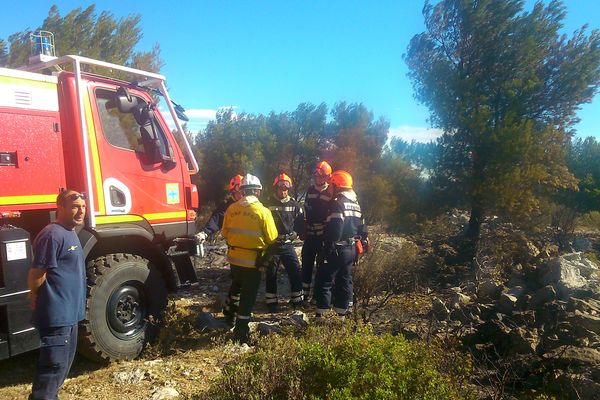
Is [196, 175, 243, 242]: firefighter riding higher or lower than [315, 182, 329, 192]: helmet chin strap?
lower

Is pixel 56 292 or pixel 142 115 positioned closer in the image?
pixel 56 292

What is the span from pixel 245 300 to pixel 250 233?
0.68 meters

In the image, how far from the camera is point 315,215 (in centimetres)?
646

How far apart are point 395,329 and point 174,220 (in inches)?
97.7

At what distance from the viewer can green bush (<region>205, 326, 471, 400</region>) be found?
106 inches

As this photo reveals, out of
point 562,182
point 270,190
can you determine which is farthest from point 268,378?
point 270,190

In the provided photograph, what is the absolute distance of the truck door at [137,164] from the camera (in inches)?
162

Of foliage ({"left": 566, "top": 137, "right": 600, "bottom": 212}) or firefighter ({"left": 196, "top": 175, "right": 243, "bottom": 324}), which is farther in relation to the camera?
foliage ({"left": 566, "top": 137, "right": 600, "bottom": 212})

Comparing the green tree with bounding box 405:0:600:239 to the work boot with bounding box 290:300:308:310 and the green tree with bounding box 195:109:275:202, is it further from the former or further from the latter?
the work boot with bounding box 290:300:308:310

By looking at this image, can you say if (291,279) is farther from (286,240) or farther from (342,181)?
(342,181)

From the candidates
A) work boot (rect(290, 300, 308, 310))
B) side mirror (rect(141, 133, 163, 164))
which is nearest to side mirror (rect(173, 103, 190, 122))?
side mirror (rect(141, 133, 163, 164))

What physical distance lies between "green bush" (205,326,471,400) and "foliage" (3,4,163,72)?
12.4 meters

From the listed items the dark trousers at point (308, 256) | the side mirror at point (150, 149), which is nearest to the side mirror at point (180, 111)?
the side mirror at point (150, 149)

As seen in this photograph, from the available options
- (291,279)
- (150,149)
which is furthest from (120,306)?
(291,279)
